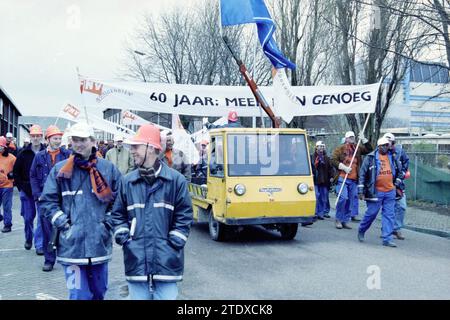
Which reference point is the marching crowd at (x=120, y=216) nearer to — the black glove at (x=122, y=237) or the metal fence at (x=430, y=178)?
the black glove at (x=122, y=237)

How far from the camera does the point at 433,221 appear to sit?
45.0 feet

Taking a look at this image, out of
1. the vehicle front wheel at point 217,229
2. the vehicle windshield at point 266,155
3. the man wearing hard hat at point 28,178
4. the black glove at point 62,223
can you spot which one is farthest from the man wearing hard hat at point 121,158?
the black glove at point 62,223

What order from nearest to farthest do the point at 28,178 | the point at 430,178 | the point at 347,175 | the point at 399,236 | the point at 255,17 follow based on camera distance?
1. the point at 28,178
2. the point at 399,236
3. the point at 255,17
4. the point at 347,175
5. the point at 430,178

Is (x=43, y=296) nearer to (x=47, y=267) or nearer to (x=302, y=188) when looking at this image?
(x=47, y=267)

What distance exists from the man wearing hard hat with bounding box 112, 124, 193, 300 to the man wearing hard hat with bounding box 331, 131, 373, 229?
8.34 m

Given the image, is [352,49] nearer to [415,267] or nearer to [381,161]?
[381,161]

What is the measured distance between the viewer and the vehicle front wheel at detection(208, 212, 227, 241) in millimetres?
10192

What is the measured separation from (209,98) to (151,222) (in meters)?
7.45

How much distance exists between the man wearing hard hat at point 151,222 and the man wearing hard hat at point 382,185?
627 centimetres

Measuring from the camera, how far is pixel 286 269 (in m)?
7.98

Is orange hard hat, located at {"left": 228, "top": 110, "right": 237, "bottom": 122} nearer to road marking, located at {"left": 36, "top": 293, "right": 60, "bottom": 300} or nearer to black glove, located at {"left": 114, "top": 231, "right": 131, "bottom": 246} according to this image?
road marking, located at {"left": 36, "top": 293, "right": 60, "bottom": 300}

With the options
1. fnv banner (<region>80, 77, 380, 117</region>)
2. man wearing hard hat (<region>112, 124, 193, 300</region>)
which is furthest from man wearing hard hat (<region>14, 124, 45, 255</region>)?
man wearing hard hat (<region>112, 124, 193, 300</region>)

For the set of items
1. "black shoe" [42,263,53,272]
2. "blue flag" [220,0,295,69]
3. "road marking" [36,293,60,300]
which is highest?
"blue flag" [220,0,295,69]

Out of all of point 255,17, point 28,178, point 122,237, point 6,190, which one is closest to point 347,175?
point 255,17
